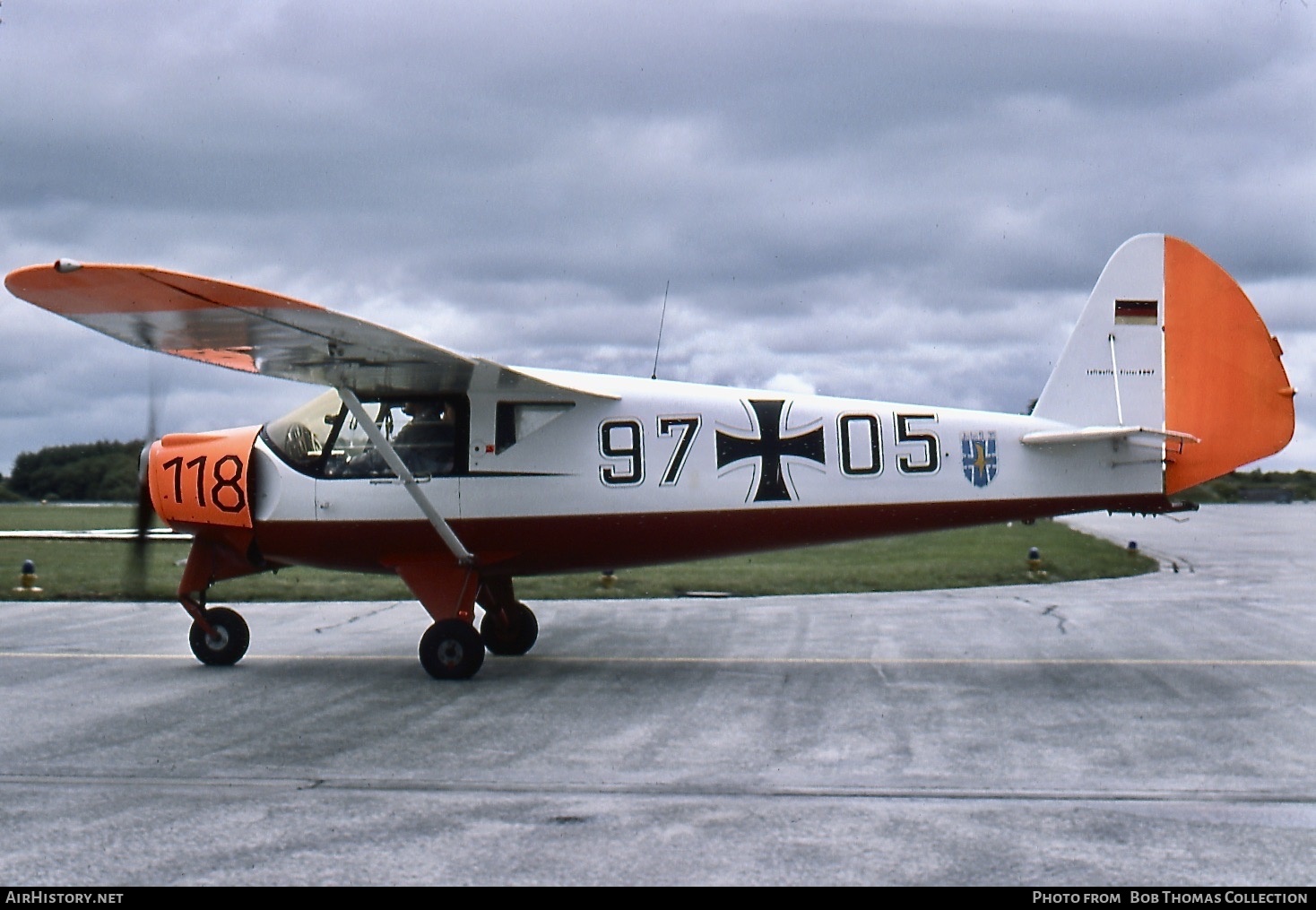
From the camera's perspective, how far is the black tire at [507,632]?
1238 centimetres

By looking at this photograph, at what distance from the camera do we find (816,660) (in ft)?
38.0

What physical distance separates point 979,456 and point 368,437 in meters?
5.37

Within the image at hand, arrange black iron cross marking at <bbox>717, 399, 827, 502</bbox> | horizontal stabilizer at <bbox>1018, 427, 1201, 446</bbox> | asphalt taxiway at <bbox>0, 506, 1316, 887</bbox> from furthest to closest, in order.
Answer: black iron cross marking at <bbox>717, 399, 827, 502</bbox>
horizontal stabilizer at <bbox>1018, 427, 1201, 446</bbox>
asphalt taxiway at <bbox>0, 506, 1316, 887</bbox>

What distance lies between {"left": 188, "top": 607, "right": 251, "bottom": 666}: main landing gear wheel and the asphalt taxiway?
17 centimetres

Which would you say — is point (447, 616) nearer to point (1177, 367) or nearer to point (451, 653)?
point (451, 653)

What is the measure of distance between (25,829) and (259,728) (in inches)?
107

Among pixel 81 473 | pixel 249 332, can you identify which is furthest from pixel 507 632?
pixel 81 473

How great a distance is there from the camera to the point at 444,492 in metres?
11.1

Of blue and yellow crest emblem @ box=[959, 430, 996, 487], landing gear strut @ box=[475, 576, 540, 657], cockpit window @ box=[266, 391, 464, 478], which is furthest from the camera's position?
landing gear strut @ box=[475, 576, 540, 657]

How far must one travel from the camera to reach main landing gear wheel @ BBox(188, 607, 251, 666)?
11625 millimetres

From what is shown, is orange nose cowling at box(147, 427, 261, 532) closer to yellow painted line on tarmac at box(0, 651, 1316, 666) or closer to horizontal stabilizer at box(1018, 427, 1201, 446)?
yellow painted line on tarmac at box(0, 651, 1316, 666)

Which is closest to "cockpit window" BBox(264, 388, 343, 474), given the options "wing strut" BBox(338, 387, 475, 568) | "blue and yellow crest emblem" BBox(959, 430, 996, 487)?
"wing strut" BBox(338, 387, 475, 568)

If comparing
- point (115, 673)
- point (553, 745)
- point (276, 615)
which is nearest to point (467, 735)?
point (553, 745)

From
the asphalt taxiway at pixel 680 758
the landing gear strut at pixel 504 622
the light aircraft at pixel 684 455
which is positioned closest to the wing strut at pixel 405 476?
the light aircraft at pixel 684 455
